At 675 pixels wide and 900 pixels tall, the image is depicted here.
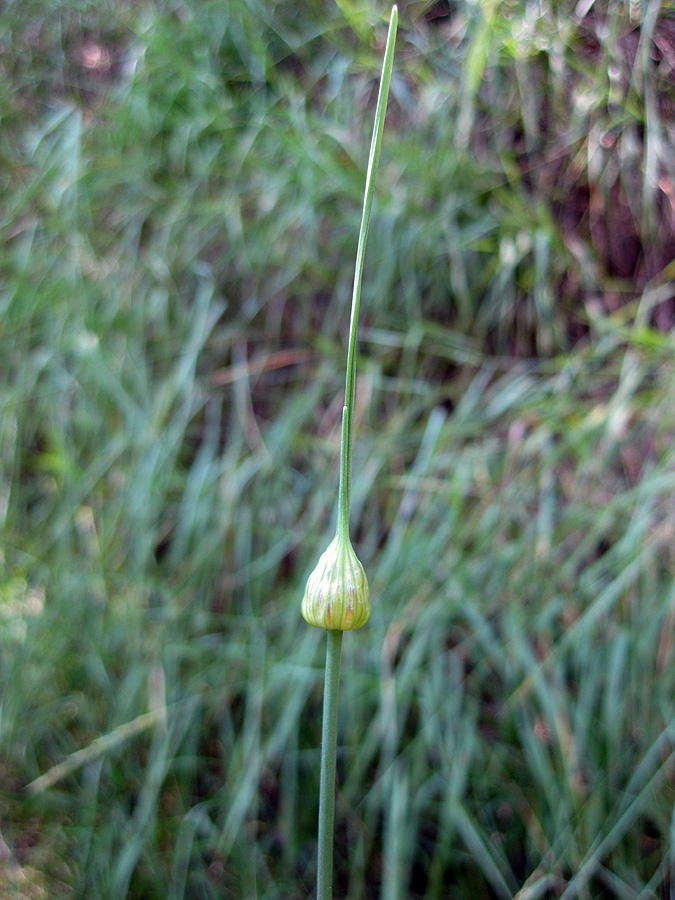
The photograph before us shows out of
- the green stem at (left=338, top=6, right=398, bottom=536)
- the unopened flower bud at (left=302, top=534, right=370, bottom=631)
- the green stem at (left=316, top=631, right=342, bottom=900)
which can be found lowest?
the green stem at (left=316, top=631, right=342, bottom=900)

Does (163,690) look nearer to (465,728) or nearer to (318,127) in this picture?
(465,728)

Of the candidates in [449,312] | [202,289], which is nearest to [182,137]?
[202,289]

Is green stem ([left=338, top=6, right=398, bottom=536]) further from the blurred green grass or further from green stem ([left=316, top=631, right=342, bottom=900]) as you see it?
the blurred green grass

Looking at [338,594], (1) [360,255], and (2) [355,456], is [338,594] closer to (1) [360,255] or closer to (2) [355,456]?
(1) [360,255]

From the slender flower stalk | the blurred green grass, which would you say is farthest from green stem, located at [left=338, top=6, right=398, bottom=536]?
the blurred green grass

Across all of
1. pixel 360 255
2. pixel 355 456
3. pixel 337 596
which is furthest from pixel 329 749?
pixel 355 456

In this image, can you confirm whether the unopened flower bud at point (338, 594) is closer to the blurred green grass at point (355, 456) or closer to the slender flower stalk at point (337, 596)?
the slender flower stalk at point (337, 596)

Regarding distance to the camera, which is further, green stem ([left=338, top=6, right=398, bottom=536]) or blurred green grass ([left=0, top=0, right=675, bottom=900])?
blurred green grass ([left=0, top=0, right=675, bottom=900])

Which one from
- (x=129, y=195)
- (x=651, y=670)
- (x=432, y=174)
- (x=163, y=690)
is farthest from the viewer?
(x=129, y=195)
